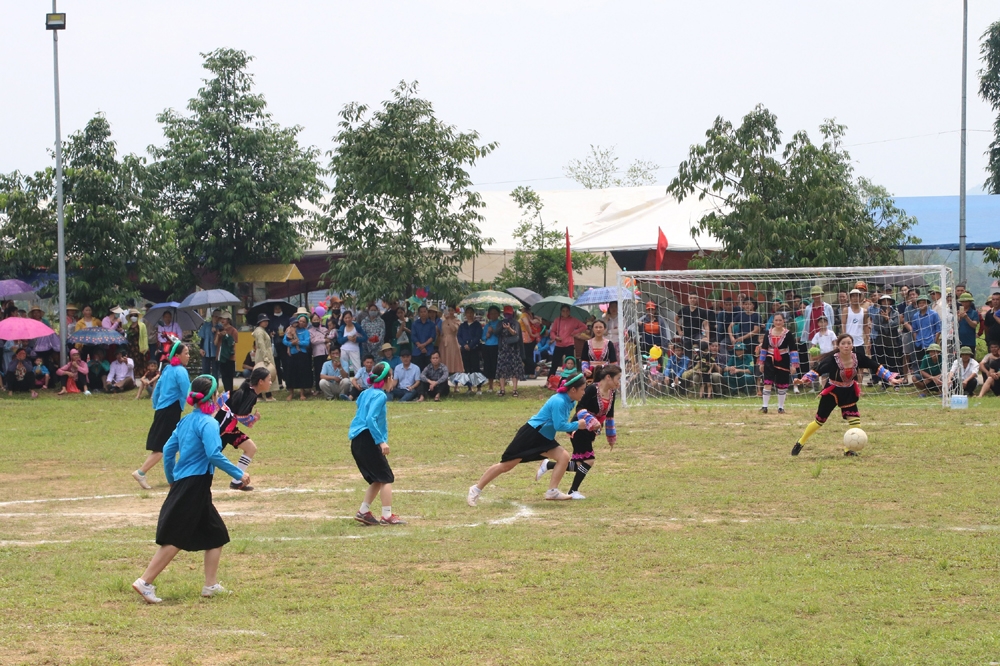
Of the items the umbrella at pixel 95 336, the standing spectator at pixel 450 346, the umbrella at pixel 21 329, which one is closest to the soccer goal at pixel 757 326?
the standing spectator at pixel 450 346

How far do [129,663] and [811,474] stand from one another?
843cm

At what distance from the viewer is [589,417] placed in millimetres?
11281

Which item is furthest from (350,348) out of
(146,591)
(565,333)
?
(146,591)

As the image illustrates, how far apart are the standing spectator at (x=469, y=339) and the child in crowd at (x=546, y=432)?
1179cm

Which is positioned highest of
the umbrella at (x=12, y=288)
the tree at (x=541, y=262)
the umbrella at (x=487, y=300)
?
the tree at (x=541, y=262)

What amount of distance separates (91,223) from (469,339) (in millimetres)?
9666

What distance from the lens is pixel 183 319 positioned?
28.1 metres

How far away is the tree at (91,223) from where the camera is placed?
26.9m

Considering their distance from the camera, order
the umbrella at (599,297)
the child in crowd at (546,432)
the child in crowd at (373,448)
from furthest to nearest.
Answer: the umbrella at (599,297), the child in crowd at (546,432), the child in crowd at (373,448)

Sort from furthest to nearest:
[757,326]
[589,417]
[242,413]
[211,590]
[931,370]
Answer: [757,326] < [931,370] < [242,413] < [589,417] < [211,590]

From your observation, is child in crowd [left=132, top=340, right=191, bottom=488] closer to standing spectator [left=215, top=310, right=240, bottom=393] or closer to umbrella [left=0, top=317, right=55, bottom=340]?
standing spectator [left=215, top=310, right=240, bottom=393]

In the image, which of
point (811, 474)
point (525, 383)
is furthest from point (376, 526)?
point (525, 383)

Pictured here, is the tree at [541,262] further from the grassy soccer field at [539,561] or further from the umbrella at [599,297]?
the grassy soccer field at [539,561]

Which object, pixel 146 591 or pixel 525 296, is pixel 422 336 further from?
pixel 146 591
